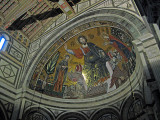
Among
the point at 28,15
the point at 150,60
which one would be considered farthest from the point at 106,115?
the point at 28,15

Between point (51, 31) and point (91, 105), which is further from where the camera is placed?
point (51, 31)

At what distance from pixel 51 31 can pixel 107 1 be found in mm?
4109

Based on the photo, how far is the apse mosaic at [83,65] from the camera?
10102 mm

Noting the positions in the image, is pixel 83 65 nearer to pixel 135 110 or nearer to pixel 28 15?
pixel 135 110

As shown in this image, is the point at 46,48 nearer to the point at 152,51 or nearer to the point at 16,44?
the point at 16,44

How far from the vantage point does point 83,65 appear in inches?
447

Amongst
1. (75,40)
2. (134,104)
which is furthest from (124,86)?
(75,40)

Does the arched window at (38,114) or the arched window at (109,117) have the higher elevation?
the arched window at (38,114)

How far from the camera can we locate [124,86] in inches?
372

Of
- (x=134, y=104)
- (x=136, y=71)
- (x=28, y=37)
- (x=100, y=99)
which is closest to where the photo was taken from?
(x=136, y=71)

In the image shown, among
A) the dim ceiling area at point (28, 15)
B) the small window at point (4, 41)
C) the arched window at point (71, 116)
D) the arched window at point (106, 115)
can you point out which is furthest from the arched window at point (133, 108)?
the small window at point (4, 41)

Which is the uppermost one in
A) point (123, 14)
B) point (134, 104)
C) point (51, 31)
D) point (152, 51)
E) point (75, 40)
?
point (51, 31)

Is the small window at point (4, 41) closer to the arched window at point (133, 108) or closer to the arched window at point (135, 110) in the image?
the arched window at point (133, 108)

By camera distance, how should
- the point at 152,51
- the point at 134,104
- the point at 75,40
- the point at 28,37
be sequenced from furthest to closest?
the point at 28,37 → the point at 75,40 → the point at 134,104 → the point at 152,51
